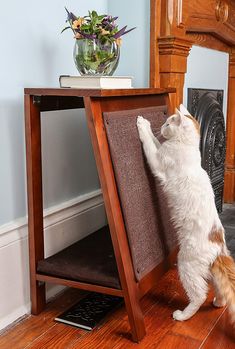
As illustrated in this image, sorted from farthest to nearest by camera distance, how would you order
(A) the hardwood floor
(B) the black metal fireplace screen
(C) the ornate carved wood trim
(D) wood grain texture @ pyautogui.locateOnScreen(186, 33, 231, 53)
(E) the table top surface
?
1. (B) the black metal fireplace screen
2. (D) wood grain texture @ pyautogui.locateOnScreen(186, 33, 231, 53)
3. (C) the ornate carved wood trim
4. (A) the hardwood floor
5. (E) the table top surface

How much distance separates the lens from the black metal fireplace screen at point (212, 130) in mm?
2434

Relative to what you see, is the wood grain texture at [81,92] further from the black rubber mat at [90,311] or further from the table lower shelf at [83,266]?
the black rubber mat at [90,311]

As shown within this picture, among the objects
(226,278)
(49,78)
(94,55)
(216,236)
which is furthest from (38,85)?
(226,278)

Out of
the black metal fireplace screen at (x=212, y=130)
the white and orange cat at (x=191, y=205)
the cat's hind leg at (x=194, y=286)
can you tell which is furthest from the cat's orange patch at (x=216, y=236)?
the black metal fireplace screen at (x=212, y=130)

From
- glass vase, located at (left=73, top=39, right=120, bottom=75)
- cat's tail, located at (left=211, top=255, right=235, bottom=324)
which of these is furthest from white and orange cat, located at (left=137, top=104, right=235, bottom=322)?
glass vase, located at (left=73, top=39, right=120, bottom=75)

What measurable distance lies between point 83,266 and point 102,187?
32cm

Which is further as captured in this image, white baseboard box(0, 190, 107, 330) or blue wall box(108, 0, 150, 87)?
blue wall box(108, 0, 150, 87)

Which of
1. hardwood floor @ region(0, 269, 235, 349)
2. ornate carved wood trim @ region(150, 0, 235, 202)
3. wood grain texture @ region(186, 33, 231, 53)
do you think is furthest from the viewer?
wood grain texture @ region(186, 33, 231, 53)

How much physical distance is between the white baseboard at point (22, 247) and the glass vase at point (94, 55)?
578 mm

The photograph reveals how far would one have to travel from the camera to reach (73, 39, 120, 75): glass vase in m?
1.45

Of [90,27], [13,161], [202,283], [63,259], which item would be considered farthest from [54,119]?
[202,283]

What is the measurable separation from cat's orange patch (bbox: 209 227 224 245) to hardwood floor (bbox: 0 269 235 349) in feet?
1.00

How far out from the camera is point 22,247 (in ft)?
5.10

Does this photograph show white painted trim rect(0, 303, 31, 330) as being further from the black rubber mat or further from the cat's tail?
the cat's tail
